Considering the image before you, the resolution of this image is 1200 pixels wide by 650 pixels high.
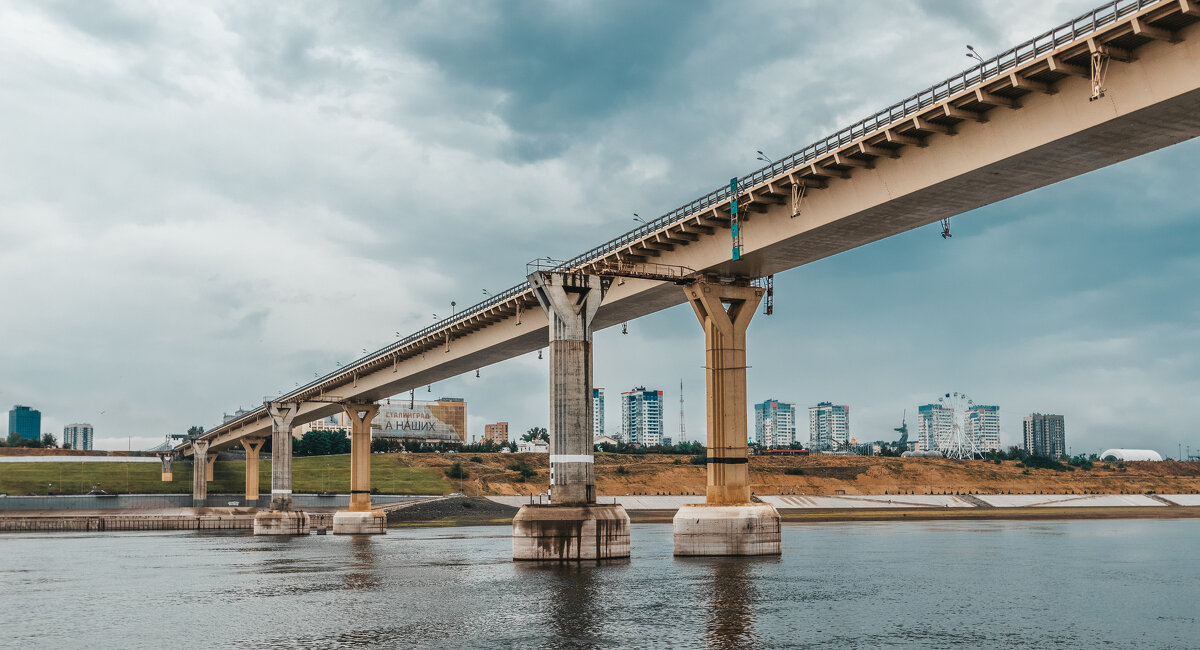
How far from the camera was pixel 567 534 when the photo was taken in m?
67.2

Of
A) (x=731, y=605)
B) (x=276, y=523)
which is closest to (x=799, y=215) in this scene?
(x=731, y=605)

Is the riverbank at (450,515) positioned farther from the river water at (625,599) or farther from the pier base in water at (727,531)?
the pier base in water at (727,531)

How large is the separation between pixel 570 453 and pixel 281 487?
84015mm

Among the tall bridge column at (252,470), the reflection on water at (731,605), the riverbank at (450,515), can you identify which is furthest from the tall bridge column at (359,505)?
the tall bridge column at (252,470)

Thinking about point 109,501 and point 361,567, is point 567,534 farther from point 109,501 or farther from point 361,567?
point 109,501

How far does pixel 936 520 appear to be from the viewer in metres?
152

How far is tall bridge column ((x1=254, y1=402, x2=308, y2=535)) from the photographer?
135625 millimetres

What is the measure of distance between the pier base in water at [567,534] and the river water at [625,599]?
188cm

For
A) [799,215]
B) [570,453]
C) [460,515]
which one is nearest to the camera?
[799,215]

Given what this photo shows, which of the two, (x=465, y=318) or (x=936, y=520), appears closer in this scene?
(x=465, y=318)

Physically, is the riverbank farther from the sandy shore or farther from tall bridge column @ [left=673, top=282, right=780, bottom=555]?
tall bridge column @ [left=673, top=282, right=780, bottom=555]

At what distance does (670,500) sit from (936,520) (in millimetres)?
50731

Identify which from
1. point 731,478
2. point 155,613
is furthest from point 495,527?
point 155,613

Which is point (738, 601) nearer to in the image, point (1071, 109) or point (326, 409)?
point (1071, 109)
